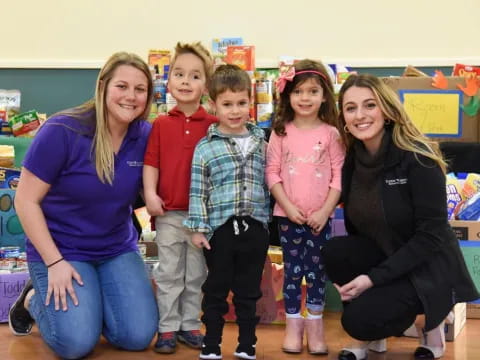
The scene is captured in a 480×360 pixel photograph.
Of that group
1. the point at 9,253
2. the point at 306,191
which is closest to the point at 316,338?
the point at 306,191

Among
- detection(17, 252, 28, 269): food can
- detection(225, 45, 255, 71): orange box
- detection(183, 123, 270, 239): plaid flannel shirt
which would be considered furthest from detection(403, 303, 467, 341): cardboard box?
detection(225, 45, 255, 71): orange box

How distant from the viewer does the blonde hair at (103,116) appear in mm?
1993

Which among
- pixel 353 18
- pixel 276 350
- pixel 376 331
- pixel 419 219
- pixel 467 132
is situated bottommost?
pixel 276 350

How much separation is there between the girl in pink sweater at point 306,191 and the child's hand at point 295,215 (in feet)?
0.04

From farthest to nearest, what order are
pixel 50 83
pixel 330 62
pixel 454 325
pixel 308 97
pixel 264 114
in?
pixel 50 83
pixel 330 62
pixel 264 114
pixel 454 325
pixel 308 97

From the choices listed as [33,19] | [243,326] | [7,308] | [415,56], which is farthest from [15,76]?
[243,326]

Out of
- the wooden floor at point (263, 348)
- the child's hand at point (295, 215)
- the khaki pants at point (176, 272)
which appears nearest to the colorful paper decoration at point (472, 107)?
the wooden floor at point (263, 348)

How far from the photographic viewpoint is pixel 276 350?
204cm

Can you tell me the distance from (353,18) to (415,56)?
42 centimetres

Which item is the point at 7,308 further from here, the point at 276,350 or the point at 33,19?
the point at 33,19

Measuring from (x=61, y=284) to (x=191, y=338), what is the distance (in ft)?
1.47

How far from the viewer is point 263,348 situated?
6.75ft

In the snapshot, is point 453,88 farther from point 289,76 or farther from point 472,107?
point 289,76

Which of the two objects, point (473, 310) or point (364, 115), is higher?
point (364, 115)
